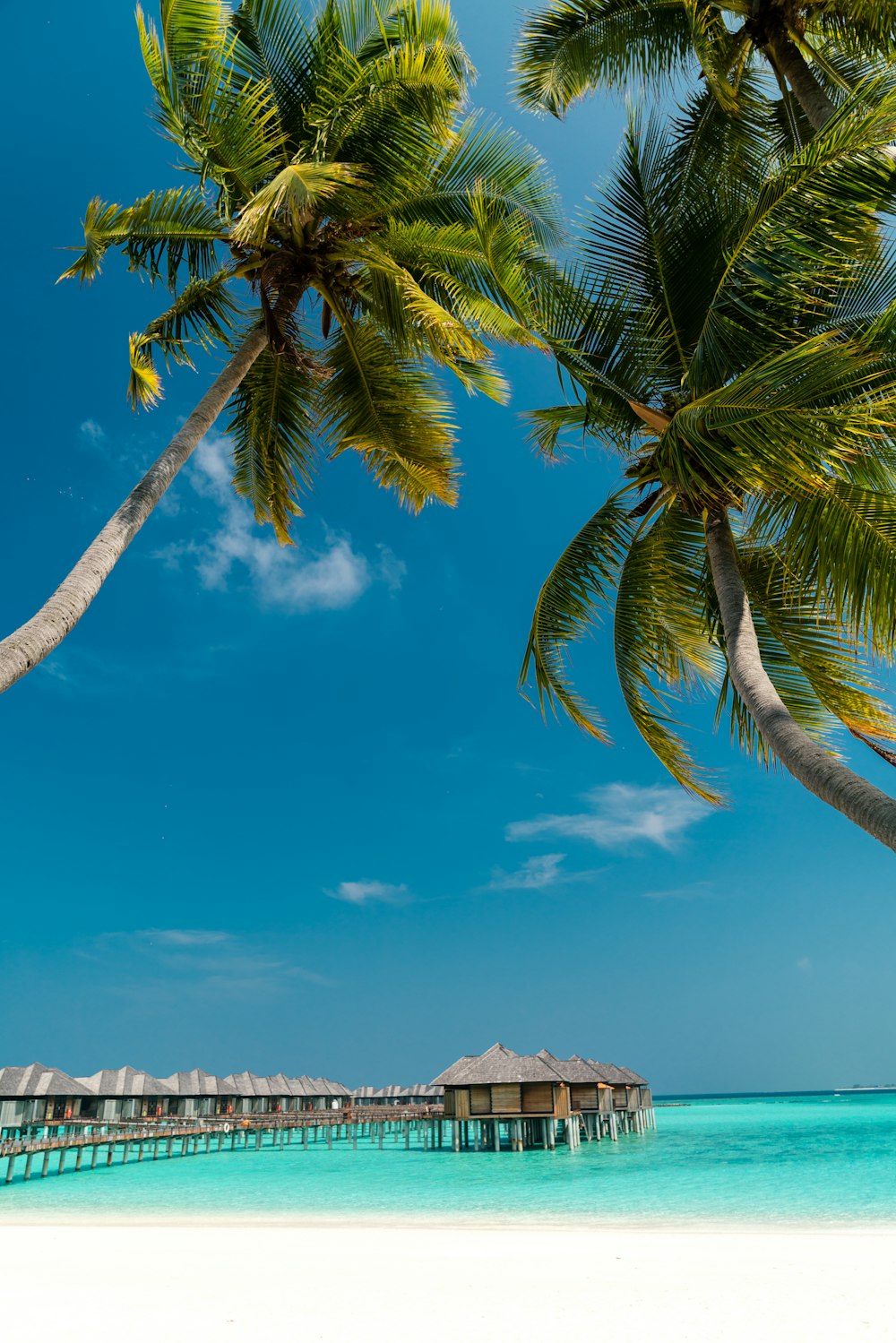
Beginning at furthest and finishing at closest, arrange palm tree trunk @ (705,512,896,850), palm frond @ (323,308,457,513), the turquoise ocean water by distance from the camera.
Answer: the turquoise ocean water → palm frond @ (323,308,457,513) → palm tree trunk @ (705,512,896,850)

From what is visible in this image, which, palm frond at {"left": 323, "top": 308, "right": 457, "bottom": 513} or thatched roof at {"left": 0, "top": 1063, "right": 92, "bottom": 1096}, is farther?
thatched roof at {"left": 0, "top": 1063, "right": 92, "bottom": 1096}

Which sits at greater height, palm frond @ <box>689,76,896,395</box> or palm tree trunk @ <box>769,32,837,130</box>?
palm tree trunk @ <box>769,32,837,130</box>

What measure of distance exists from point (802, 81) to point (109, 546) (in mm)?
6073

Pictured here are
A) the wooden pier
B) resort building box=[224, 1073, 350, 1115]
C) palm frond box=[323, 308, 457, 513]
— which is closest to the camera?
palm frond box=[323, 308, 457, 513]

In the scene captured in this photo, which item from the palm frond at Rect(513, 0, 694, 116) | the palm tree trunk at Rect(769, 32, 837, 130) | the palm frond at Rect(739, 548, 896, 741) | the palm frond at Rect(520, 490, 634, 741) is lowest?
the palm frond at Rect(739, 548, 896, 741)

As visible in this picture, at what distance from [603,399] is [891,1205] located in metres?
20.0

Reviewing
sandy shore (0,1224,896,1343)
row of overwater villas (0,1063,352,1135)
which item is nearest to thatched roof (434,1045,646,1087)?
row of overwater villas (0,1063,352,1135)

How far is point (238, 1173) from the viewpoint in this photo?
2845 cm

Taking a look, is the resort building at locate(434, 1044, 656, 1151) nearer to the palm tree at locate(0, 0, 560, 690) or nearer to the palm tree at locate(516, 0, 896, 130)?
the palm tree at locate(0, 0, 560, 690)

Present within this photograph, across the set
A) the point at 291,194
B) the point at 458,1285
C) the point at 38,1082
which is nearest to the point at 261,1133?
the point at 38,1082

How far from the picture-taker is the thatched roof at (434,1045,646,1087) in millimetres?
29375

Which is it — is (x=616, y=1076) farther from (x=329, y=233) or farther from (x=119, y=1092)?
(x=329, y=233)

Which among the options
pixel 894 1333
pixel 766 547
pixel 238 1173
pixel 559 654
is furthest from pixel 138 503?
pixel 238 1173

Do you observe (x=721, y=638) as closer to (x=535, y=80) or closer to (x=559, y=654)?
(x=559, y=654)
